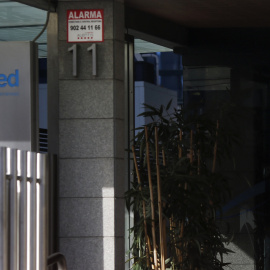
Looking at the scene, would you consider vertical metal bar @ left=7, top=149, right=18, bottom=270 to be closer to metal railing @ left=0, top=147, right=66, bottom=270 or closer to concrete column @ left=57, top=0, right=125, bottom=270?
metal railing @ left=0, top=147, right=66, bottom=270

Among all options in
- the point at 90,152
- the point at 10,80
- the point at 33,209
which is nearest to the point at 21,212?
the point at 33,209

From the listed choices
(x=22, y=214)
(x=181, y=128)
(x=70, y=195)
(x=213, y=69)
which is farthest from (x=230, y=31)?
(x=22, y=214)

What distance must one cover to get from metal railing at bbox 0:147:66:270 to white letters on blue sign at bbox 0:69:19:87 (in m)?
0.79

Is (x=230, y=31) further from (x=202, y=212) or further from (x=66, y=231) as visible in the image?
(x=66, y=231)

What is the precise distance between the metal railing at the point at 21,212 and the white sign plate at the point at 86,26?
111 centimetres

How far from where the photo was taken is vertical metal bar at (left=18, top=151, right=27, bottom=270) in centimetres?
443

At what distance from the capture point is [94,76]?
5660 mm

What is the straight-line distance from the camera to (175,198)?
5.71 m

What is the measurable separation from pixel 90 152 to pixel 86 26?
0.89 m

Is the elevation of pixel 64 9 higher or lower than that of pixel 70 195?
higher

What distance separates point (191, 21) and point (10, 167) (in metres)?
2.97

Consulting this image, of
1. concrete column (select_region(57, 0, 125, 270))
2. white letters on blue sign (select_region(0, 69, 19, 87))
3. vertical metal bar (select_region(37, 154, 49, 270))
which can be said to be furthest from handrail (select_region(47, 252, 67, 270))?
white letters on blue sign (select_region(0, 69, 19, 87))

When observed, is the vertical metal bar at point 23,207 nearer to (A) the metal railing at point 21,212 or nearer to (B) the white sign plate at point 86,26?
(A) the metal railing at point 21,212

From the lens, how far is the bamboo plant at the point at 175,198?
5.69 metres
